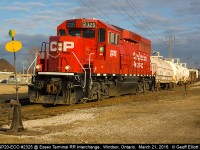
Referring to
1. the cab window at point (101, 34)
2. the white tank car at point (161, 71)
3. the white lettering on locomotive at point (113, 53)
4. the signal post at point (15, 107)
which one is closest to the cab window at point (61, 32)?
the cab window at point (101, 34)

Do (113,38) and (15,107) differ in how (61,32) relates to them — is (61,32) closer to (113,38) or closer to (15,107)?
(113,38)

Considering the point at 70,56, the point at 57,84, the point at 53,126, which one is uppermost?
the point at 70,56

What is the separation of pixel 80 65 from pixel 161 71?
19617 mm

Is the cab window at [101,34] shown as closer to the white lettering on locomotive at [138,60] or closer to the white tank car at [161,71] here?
the white lettering on locomotive at [138,60]

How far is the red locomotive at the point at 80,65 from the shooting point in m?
15.9

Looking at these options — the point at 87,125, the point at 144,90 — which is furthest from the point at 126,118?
the point at 144,90

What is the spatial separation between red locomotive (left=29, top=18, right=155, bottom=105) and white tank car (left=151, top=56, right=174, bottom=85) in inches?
434

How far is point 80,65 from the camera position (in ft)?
54.0

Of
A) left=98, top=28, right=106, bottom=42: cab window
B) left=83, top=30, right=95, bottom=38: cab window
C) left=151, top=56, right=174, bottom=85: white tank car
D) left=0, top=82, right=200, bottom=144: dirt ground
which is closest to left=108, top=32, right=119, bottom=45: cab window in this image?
left=98, top=28, right=106, bottom=42: cab window

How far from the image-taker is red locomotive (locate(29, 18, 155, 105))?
15922 millimetres

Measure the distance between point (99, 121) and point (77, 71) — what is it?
18.0 ft

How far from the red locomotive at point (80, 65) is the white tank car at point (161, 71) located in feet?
36.1

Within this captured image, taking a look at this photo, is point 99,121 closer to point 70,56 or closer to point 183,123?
point 183,123

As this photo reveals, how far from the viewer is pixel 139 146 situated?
→ 7.29 meters
